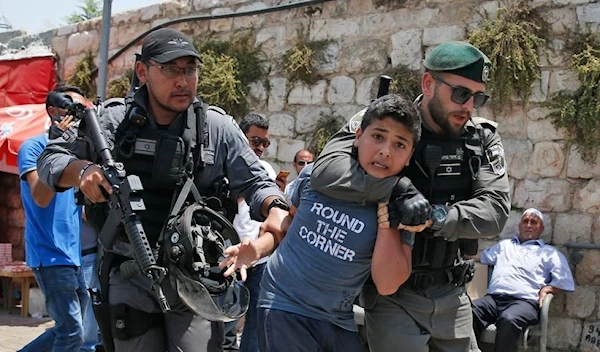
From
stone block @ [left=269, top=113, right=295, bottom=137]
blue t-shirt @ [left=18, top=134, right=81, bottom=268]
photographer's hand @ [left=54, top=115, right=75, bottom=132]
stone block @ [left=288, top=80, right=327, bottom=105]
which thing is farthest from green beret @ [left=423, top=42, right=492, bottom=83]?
stone block @ [left=269, top=113, right=295, bottom=137]

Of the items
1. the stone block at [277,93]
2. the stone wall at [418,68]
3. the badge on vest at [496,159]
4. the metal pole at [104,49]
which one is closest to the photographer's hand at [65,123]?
the badge on vest at [496,159]

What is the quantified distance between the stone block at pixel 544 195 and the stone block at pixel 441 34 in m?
1.52

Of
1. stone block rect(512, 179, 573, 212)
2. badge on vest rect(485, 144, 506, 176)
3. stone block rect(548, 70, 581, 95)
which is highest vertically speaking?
stone block rect(548, 70, 581, 95)

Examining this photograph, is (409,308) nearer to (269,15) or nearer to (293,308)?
(293,308)

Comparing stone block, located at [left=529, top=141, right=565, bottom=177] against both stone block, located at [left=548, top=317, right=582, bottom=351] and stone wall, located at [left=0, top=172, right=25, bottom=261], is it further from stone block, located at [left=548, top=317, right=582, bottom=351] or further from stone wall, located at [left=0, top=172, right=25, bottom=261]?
stone wall, located at [left=0, top=172, right=25, bottom=261]

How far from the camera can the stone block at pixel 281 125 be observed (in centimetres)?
812

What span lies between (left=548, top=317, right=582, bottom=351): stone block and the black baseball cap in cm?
438

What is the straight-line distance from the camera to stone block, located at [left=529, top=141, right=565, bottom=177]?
6.32m

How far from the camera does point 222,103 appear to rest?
8484 millimetres

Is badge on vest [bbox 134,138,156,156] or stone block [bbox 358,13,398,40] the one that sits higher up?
stone block [bbox 358,13,398,40]

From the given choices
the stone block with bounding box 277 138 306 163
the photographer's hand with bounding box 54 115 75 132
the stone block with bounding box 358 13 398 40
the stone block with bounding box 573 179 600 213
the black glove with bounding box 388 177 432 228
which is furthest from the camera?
the stone block with bounding box 277 138 306 163

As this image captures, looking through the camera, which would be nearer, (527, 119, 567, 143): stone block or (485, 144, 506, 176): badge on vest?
(485, 144, 506, 176): badge on vest

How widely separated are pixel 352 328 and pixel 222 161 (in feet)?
2.93

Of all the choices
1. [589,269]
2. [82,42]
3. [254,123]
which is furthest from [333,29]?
[82,42]
